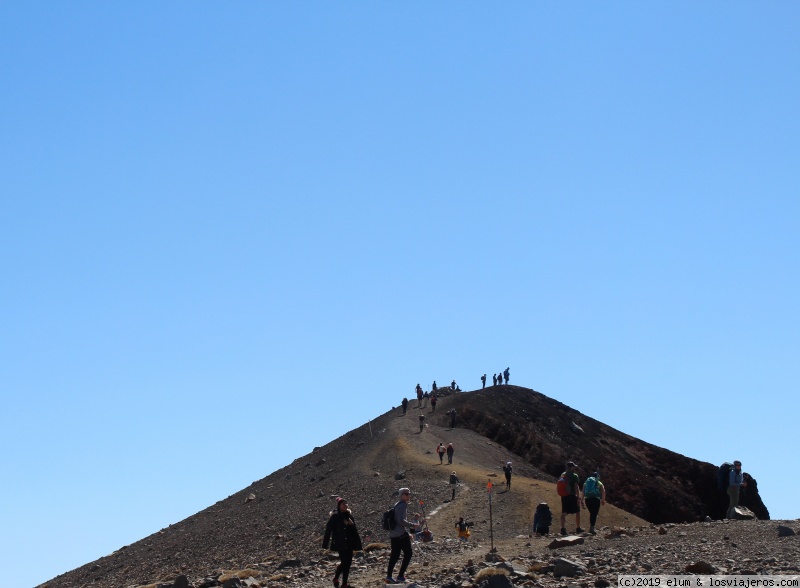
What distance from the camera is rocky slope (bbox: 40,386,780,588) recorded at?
88.2 ft

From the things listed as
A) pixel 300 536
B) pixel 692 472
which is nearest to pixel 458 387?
pixel 692 472

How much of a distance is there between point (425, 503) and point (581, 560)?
26.2 metres

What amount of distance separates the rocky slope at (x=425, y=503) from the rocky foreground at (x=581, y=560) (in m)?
0.11

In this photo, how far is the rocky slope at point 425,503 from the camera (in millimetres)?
26875

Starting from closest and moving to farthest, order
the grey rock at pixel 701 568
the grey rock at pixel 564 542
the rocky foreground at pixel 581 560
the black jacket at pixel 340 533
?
the grey rock at pixel 701 568 → the rocky foreground at pixel 581 560 → the black jacket at pixel 340 533 → the grey rock at pixel 564 542

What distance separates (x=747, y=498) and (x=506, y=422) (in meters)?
21.7

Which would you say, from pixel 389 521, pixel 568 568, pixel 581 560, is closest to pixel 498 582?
pixel 568 568

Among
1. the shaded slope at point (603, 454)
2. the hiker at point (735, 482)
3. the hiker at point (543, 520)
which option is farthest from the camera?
the shaded slope at point (603, 454)

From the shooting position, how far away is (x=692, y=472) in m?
88.4

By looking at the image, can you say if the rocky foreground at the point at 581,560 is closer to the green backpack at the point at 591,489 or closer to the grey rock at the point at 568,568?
the grey rock at the point at 568,568

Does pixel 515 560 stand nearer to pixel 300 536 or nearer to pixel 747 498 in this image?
pixel 300 536

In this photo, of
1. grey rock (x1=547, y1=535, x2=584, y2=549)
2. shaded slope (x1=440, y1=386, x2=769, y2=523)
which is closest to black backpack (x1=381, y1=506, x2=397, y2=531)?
grey rock (x1=547, y1=535, x2=584, y2=549)

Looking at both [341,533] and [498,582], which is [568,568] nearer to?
[498,582]

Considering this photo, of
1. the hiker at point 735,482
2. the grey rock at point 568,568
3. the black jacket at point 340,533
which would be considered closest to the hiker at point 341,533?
the black jacket at point 340,533
